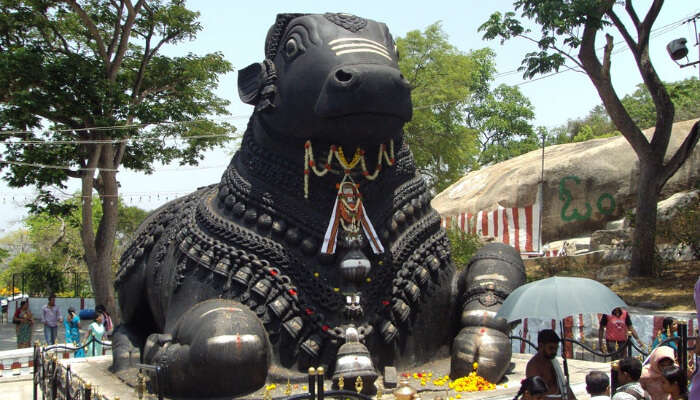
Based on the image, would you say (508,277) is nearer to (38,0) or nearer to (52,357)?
(52,357)

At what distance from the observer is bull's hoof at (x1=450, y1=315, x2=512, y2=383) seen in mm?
4918

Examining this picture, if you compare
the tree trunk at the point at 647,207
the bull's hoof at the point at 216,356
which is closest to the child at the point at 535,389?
the bull's hoof at the point at 216,356

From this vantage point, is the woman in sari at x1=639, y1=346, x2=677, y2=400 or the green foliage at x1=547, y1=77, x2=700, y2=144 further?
the green foliage at x1=547, y1=77, x2=700, y2=144

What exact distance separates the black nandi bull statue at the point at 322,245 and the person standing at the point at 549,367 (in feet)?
1.77

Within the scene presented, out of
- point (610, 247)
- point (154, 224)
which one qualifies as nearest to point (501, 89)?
point (610, 247)

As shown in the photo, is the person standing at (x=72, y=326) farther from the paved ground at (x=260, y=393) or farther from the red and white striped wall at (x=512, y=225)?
the red and white striped wall at (x=512, y=225)

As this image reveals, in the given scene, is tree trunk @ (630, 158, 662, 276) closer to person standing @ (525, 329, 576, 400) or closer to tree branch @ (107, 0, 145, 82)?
person standing @ (525, 329, 576, 400)

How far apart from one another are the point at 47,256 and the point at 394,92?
3663 centimetres

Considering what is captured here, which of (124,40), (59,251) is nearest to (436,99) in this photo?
(124,40)

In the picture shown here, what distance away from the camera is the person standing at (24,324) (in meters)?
14.2

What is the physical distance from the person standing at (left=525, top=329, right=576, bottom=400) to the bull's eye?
8.51 ft

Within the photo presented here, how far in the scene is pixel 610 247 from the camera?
18453 millimetres

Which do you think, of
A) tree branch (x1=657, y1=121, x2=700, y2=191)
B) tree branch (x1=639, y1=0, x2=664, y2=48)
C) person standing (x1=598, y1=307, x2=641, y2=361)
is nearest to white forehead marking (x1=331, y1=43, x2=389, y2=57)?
person standing (x1=598, y1=307, x2=641, y2=361)

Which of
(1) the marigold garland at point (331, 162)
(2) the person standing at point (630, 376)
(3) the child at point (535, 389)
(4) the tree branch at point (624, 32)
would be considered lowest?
(2) the person standing at point (630, 376)
